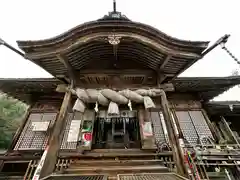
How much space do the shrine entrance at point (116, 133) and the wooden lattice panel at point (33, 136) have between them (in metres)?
3.01

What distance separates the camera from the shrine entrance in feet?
18.0

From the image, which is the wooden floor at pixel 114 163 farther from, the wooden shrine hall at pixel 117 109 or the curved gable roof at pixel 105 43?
the curved gable roof at pixel 105 43

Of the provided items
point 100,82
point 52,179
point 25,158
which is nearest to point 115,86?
point 100,82

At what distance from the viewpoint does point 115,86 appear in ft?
18.4

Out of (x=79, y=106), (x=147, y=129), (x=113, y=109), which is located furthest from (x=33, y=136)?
(x=147, y=129)

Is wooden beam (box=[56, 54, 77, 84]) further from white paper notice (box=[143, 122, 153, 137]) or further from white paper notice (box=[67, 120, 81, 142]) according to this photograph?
white paper notice (box=[143, 122, 153, 137])

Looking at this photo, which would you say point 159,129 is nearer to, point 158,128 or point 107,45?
point 158,128

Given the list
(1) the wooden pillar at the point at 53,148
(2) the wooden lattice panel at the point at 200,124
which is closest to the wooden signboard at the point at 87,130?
(1) the wooden pillar at the point at 53,148

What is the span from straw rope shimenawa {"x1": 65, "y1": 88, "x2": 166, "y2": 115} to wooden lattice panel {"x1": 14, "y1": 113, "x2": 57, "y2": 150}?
3491mm

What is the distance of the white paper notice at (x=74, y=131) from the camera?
17.1ft

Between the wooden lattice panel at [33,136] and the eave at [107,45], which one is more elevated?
the eave at [107,45]

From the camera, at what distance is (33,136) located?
21.9ft

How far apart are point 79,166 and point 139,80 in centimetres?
412

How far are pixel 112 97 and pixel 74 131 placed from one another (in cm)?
231
